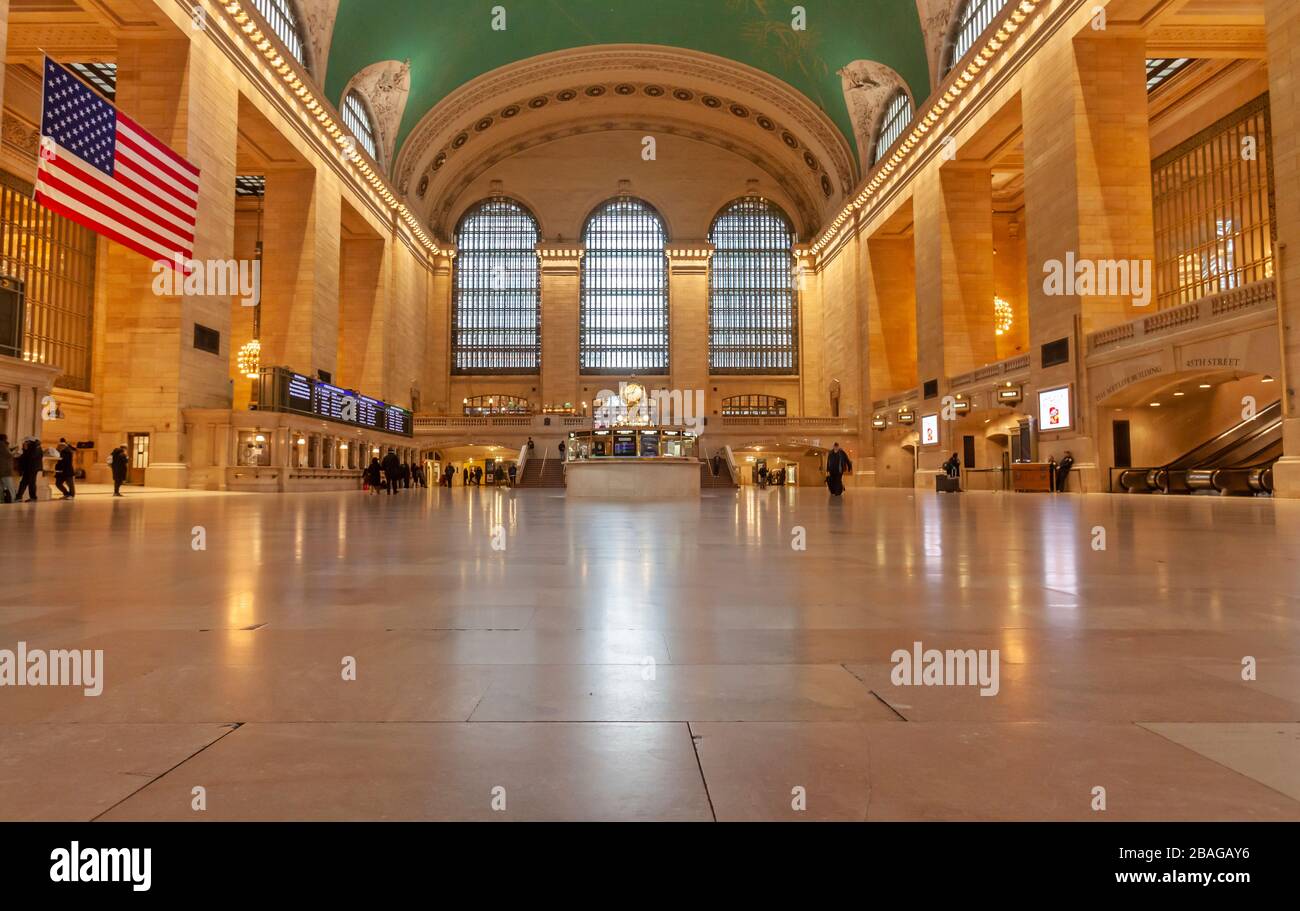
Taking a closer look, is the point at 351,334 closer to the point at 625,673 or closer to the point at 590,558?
the point at 590,558

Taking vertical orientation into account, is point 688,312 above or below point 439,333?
above

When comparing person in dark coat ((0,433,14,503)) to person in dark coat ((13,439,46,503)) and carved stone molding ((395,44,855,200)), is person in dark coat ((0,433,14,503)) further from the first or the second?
carved stone molding ((395,44,855,200))

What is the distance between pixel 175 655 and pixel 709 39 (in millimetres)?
38059

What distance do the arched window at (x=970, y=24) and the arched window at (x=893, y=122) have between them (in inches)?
125

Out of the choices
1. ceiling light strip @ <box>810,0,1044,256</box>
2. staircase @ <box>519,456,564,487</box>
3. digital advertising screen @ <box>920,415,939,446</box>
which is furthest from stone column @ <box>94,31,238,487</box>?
digital advertising screen @ <box>920,415,939,446</box>

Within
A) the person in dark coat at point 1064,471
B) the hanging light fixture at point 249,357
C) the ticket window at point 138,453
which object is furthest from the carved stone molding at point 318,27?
the person in dark coat at point 1064,471

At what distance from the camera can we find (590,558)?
15.1ft

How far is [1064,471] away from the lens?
1942 centimetres

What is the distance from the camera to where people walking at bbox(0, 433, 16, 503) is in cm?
1152

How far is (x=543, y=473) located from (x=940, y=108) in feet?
65.7

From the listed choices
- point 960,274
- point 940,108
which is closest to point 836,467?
point 960,274

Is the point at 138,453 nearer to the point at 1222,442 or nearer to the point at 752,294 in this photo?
the point at 1222,442

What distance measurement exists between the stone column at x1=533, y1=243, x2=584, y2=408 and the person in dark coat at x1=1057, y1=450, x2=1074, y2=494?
28742 millimetres
